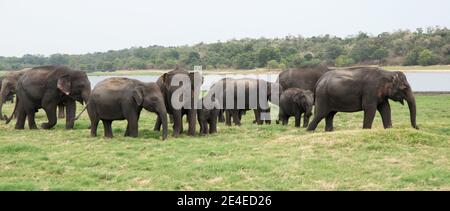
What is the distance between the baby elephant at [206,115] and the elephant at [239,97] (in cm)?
286

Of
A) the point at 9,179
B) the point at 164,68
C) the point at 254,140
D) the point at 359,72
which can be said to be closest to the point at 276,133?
the point at 254,140

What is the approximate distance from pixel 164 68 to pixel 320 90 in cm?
5683

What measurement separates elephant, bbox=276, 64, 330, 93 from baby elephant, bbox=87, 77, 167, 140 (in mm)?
8980

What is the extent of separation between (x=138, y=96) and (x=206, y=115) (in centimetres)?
226

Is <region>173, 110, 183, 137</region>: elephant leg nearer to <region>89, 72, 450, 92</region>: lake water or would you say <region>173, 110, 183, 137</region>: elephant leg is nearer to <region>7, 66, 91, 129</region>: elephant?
<region>7, 66, 91, 129</region>: elephant

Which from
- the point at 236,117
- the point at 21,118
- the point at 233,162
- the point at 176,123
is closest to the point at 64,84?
the point at 21,118

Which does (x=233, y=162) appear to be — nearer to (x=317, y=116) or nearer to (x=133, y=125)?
(x=133, y=125)

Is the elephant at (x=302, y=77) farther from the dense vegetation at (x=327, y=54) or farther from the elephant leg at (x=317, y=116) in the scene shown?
the dense vegetation at (x=327, y=54)

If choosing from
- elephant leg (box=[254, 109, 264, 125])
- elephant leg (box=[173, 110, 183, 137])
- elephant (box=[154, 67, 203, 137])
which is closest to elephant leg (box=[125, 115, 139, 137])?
elephant leg (box=[173, 110, 183, 137])

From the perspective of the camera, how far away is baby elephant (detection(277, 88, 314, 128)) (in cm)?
1825

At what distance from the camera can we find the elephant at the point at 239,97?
64.5ft

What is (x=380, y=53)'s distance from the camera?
6306cm

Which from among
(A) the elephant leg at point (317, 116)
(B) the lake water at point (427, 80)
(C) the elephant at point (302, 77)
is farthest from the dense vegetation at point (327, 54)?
(A) the elephant leg at point (317, 116)

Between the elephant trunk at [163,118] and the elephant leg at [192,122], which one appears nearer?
the elephant trunk at [163,118]
